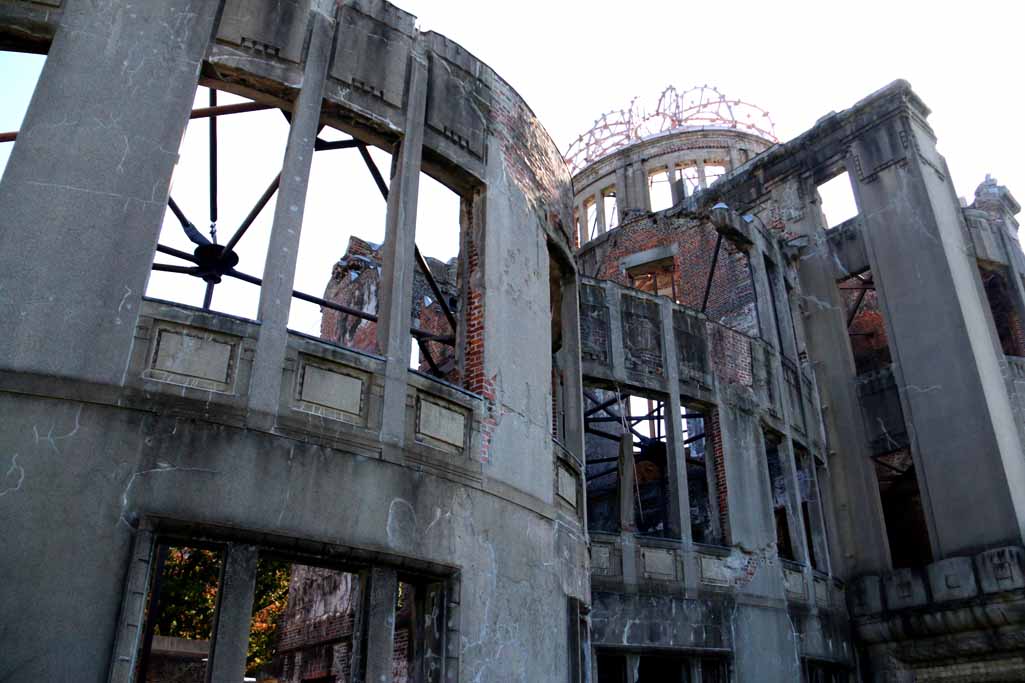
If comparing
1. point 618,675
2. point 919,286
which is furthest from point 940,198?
point 618,675

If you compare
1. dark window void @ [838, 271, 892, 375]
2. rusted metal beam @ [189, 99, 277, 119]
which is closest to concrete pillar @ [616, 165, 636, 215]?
dark window void @ [838, 271, 892, 375]

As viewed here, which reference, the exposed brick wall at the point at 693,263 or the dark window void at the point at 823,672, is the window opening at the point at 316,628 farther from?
the exposed brick wall at the point at 693,263

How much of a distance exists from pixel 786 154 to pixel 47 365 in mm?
17596

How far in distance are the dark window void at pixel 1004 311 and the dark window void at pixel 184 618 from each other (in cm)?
1633

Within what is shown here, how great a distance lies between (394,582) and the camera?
22.5 feet

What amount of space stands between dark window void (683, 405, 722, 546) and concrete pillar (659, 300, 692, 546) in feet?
1.51

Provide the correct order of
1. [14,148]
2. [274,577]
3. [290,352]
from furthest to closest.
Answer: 1. [274,577]
2. [290,352]
3. [14,148]

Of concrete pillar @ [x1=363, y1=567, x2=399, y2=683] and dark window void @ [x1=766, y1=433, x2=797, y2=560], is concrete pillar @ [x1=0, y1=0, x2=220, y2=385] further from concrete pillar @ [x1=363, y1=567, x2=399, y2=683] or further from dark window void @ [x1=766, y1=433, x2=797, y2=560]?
dark window void @ [x1=766, y1=433, x2=797, y2=560]

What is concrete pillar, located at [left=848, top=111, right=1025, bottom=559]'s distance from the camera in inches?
556

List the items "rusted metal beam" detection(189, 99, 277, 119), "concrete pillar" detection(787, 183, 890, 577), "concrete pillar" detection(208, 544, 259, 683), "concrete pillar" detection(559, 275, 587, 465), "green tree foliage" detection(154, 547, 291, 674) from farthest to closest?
"green tree foliage" detection(154, 547, 291, 674) < "concrete pillar" detection(787, 183, 890, 577) < "concrete pillar" detection(559, 275, 587, 465) < "rusted metal beam" detection(189, 99, 277, 119) < "concrete pillar" detection(208, 544, 259, 683)

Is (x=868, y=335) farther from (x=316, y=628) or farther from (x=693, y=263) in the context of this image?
(x=316, y=628)

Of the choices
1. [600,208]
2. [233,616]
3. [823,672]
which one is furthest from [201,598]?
[600,208]

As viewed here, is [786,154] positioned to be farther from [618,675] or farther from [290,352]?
[290,352]

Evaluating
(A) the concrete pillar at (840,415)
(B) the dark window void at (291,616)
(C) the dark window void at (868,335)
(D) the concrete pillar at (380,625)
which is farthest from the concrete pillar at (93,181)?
(C) the dark window void at (868,335)
